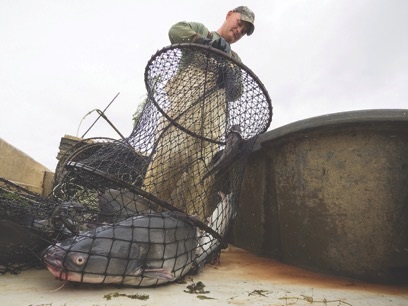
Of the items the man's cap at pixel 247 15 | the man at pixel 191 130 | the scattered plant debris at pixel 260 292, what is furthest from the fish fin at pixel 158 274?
the man's cap at pixel 247 15

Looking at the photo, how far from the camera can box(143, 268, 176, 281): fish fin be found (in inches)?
62.3

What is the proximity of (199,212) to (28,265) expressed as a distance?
142 centimetres

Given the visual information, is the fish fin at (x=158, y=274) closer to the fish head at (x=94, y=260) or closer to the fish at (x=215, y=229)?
the fish head at (x=94, y=260)

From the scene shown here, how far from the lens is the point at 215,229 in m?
2.31

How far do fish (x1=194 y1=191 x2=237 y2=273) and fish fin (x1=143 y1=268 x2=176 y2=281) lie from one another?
399mm

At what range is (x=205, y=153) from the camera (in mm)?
2607

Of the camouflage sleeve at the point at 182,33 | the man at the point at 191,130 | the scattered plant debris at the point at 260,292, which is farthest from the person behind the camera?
the camouflage sleeve at the point at 182,33

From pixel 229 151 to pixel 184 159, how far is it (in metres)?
0.43

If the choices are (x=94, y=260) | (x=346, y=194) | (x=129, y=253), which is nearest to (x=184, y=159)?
(x=129, y=253)

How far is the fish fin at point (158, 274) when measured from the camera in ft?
5.19

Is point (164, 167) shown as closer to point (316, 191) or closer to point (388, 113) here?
point (316, 191)

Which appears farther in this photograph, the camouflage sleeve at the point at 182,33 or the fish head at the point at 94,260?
the camouflage sleeve at the point at 182,33

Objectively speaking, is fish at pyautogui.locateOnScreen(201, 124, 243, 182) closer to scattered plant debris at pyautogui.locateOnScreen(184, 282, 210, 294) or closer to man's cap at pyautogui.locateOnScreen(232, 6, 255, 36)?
scattered plant debris at pyautogui.locateOnScreen(184, 282, 210, 294)

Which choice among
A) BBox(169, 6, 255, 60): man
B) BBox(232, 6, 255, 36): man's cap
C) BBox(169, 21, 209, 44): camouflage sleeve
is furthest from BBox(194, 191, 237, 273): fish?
BBox(232, 6, 255, 36): man's cap
